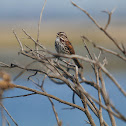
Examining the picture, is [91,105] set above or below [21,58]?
A: below

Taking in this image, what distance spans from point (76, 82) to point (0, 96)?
45 centimetres

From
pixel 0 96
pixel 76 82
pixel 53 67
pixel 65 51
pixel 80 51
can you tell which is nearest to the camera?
pixel 0 96

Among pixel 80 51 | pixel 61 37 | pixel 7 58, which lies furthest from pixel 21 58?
pixel 61 37

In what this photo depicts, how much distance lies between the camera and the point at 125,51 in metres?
0.75

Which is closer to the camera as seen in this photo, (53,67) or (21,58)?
(53,67)

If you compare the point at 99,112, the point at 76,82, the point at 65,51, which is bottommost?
the point at 99,112

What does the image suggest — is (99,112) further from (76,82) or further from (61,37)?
(61,37)

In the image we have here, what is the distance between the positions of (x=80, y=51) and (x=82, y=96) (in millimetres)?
6319

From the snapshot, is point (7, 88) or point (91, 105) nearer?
point (7, 88)

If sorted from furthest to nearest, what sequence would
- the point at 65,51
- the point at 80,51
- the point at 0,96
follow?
the point at 80,51 → the point at 65,51 → the point at 0,96

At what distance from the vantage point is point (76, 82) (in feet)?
3.60

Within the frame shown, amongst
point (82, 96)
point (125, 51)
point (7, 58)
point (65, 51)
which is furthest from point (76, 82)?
point (7, 58)

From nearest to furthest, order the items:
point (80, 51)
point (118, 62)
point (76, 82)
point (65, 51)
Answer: point (76, 82)
point (65, 51)
point (118, 62)
point (80, 51)

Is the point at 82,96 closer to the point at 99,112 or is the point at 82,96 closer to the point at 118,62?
the point at 99,112
